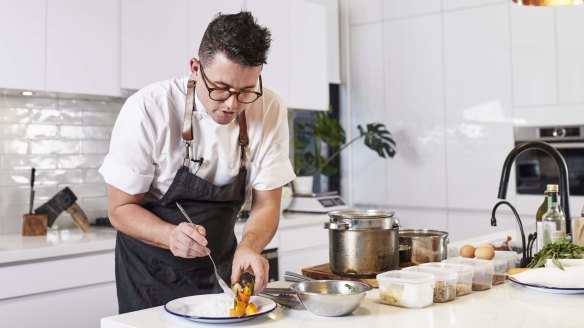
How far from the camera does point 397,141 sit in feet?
16.5

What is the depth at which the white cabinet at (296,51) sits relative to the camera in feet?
14.5

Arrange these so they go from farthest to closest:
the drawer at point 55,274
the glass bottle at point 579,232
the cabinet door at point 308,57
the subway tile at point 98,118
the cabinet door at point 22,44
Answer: the cabinet door at point 308,57 < the subway tile at point 98,118 < the cabinet door at point 22,44 < the drawer at point 55,274 < the glass bottle at point 579,232

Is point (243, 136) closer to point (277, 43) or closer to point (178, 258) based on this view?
point (178, 258)

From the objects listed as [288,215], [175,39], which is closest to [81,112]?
[175,39]

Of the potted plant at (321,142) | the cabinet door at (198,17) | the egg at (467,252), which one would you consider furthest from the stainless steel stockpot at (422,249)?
the potted plant at (321,142)

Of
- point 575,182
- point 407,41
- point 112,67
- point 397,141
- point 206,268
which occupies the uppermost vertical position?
point 407,41

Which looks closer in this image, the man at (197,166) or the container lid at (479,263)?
the container lid at (479,263)

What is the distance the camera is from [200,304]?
64.4 inches

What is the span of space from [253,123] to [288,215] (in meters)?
2.20

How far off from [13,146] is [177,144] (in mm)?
1712

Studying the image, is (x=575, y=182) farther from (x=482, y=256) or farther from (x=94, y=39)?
(x=94, y=39)

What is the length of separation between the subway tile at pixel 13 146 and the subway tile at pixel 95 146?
36 centimetres

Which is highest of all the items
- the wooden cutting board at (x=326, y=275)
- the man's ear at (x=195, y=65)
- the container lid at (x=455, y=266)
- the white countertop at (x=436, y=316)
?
the man's ear at (x=195, y=65)

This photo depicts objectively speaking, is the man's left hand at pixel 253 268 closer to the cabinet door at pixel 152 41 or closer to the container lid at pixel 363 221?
the container lid at pixel 363 221
